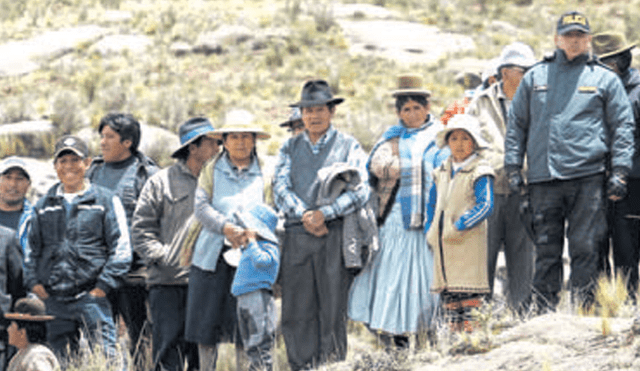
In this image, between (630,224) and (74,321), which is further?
(630,224)

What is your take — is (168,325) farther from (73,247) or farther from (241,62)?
(241,62)

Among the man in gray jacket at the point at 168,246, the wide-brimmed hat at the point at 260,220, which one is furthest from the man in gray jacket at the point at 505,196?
the man in gray jacket at the point at 168,246

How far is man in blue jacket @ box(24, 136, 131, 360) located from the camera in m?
6.38

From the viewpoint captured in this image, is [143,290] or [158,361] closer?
[158,361]

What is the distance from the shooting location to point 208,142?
7285mm

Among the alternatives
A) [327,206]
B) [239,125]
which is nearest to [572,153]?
[327,206]

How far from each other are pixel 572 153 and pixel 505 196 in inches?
35.9

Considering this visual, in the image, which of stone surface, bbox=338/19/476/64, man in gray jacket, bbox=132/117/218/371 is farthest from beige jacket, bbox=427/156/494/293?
stone surface, bbox=338/19/476/64

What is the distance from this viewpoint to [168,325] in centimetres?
687

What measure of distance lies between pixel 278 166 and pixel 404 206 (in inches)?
→ 42.1

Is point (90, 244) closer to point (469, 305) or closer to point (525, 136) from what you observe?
point (469, 305)

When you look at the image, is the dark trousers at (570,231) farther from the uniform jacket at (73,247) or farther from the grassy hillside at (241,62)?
the grassy hillside at (241,62)

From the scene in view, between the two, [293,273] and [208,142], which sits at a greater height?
[208,142]

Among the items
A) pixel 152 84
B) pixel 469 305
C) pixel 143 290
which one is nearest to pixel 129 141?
pixel 143 290
